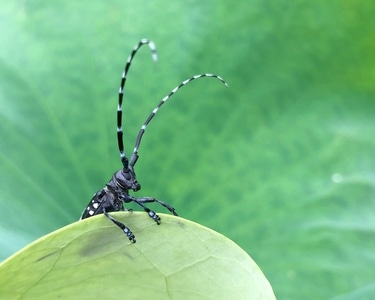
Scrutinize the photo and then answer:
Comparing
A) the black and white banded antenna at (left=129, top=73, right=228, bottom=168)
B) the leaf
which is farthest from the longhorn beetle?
the leaf

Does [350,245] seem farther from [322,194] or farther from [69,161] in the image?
[69,161]

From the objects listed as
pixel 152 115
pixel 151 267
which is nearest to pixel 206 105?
pixel 152 115

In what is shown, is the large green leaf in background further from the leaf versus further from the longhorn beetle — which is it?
the leaf

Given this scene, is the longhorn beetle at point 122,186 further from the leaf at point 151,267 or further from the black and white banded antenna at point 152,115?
the leaf at point 151,267

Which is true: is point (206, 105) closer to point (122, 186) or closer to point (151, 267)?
point (122, 186)

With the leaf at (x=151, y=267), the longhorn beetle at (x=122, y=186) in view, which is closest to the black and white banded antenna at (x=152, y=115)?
the longhorn beetle at (x=122, y=186)
